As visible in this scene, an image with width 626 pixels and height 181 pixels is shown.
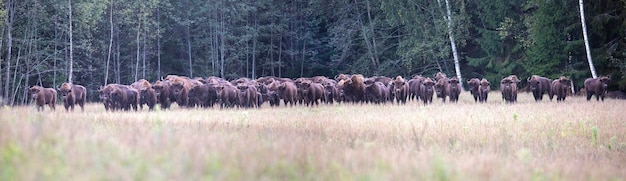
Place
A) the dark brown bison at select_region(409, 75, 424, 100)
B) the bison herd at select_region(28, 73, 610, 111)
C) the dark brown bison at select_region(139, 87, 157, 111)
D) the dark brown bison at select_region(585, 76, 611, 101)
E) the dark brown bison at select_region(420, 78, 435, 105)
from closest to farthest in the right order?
the bison herd at select_region(28, 73, 610, 111) → the dark brown bison at select_region(139, 87, 157, 111) → the dark brown bison at select_region(585, 76, 611, 101) → the dark brown bison at select_region(420, 78, 435, 105) → the dark brown bison at select_region(409, 75, 424, 100)

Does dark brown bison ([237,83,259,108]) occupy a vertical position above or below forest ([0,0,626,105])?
below

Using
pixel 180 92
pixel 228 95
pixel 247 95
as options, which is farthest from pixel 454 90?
pixel 180 92

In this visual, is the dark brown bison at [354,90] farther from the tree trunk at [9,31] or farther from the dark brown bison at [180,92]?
the tree trunk at [9,31]

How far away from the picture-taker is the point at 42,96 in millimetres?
26609

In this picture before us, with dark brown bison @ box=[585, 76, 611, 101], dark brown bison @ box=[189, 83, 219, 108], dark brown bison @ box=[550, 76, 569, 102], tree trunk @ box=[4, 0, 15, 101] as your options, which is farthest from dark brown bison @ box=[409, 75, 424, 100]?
tree trunk @ box=[4, 0, 15, 101]

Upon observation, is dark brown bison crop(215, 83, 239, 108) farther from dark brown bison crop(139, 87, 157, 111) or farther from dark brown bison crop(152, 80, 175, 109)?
dark brown bison crop(139, 87, 157, 111)

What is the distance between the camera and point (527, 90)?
43.2 meters

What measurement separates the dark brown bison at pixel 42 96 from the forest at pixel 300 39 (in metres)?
4.81

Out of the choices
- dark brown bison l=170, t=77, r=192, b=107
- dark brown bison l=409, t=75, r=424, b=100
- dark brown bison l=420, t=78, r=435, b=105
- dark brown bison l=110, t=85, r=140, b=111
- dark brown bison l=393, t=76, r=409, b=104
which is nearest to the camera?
dark brown bison l=110, t=85, r=140, b=111

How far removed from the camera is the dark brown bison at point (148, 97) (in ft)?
92.2

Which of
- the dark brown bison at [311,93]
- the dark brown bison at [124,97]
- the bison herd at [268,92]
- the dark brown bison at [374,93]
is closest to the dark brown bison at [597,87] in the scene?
the bison herd at [268,92]

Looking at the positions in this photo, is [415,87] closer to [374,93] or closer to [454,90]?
[454,90]

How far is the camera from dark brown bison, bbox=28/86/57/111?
26.2 m

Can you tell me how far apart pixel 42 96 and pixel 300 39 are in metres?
31.6
